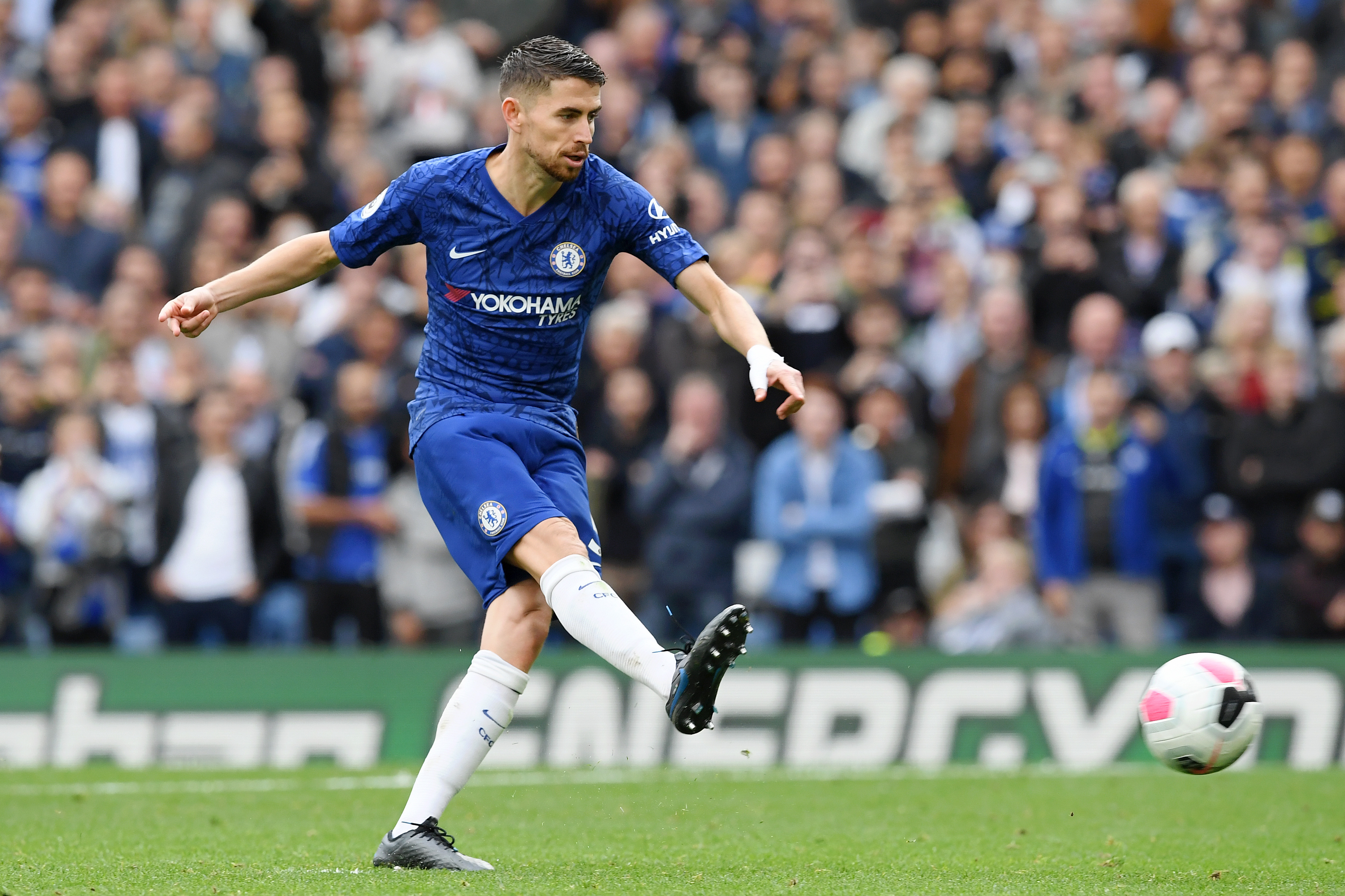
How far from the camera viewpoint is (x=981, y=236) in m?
15.2

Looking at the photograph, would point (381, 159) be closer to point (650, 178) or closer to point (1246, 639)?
point (650, 178)

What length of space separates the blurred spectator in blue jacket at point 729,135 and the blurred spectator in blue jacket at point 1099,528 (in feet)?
14.6

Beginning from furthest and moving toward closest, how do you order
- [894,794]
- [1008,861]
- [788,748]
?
[788,748] → [894,794] → [1008,861]

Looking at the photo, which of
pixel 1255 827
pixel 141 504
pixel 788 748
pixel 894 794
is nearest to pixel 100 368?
pixel 141 504

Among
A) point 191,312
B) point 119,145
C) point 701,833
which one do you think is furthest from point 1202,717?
point 119,145

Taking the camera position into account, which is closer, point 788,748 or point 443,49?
point 788,748

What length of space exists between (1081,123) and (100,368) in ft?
28.1

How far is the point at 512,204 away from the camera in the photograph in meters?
6.86

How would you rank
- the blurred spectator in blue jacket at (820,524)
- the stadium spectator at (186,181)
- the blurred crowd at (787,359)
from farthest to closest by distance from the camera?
the stadium spectator at (186,181), the blurred crowd at (787,359), the blurred spectator in blue jacket at (820,524)

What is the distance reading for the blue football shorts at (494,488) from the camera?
21.6 ft

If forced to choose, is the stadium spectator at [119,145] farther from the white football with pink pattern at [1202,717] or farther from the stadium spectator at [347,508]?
the white football with pink pattern at [1202,717]

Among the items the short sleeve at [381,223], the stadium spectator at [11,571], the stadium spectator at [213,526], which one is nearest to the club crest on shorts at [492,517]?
the short sleeve at [381,223]

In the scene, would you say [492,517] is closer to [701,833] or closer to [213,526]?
[701,833]

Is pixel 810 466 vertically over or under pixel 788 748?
over
